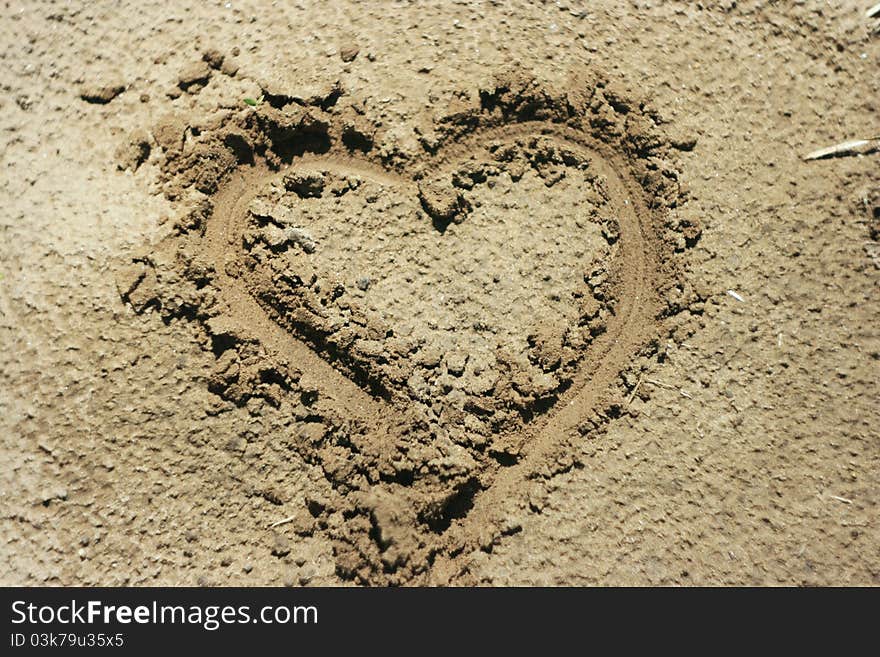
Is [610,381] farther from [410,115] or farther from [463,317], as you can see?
[410,115]

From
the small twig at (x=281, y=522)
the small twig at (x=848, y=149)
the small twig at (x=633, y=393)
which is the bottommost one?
the small twig at (x=281, y=522)

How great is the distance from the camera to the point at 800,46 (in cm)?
317

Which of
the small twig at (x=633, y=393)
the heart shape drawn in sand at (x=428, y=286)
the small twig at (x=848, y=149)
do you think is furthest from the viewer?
the small twig at (x=848, y=149)

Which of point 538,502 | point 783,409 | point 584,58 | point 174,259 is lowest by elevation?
point 538,502

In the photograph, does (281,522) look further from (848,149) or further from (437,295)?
(848,149)

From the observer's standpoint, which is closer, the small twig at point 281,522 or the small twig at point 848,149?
the small twig at point 281,522

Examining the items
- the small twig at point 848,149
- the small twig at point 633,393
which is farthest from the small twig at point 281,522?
the small twig at point 848,149

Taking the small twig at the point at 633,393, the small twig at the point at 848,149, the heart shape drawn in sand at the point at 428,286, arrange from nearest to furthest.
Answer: the heart shape drawn in sand at the point at 428,286 < the small twig at the point at 633,393 < the small twig at the point at 848,149

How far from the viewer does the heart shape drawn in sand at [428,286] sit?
2.79 metres

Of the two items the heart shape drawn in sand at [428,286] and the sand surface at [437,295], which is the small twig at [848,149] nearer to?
the sand surface at [437,295]

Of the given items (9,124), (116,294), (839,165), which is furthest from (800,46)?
(9,124)

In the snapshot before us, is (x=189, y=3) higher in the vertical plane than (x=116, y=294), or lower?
higher

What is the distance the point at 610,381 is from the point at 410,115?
1.56 meters

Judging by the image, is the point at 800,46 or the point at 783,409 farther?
the point at 800,46
